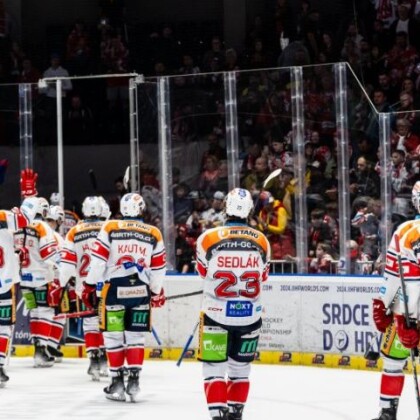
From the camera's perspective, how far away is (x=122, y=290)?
10.9 meters

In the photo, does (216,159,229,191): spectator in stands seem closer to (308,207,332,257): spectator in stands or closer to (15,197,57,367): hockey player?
(308,207,332,257): spectator in stands

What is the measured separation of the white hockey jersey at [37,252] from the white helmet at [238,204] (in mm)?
4302

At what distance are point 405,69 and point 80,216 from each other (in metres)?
4.11

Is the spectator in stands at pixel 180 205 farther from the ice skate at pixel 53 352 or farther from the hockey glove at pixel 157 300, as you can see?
the hockey glove at pixel 157 300

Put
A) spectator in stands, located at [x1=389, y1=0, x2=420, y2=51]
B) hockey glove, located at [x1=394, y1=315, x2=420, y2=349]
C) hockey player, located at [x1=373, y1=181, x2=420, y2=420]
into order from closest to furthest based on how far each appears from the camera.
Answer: hockey glove, located at [x1=394, y1=315, x2=420, y2=349] → hockey player, located at [x1=373, y1=181, x2=420, y2=420] → spectator in stands, located at [x1=389, y1=0, x2=420, y2=51]

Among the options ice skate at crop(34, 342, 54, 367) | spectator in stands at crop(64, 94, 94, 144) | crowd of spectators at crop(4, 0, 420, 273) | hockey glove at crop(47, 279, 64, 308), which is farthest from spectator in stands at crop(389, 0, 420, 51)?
ice skate at crop(34, 342, 54, 367)

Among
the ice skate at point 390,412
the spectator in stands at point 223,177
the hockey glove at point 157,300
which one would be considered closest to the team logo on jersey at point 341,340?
the spectator in stands at point 223,177

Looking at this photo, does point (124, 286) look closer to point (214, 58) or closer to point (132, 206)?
point (132, 206)

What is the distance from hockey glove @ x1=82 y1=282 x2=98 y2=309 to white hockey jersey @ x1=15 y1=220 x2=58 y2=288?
1.26 metres

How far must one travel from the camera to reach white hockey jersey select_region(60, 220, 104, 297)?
12539 millimetres

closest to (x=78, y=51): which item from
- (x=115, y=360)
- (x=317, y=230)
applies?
(x=317, y=230)

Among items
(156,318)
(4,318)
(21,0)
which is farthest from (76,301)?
(21,0)

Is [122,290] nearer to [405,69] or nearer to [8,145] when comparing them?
[8,145]

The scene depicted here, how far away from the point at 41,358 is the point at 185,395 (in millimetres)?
2509
